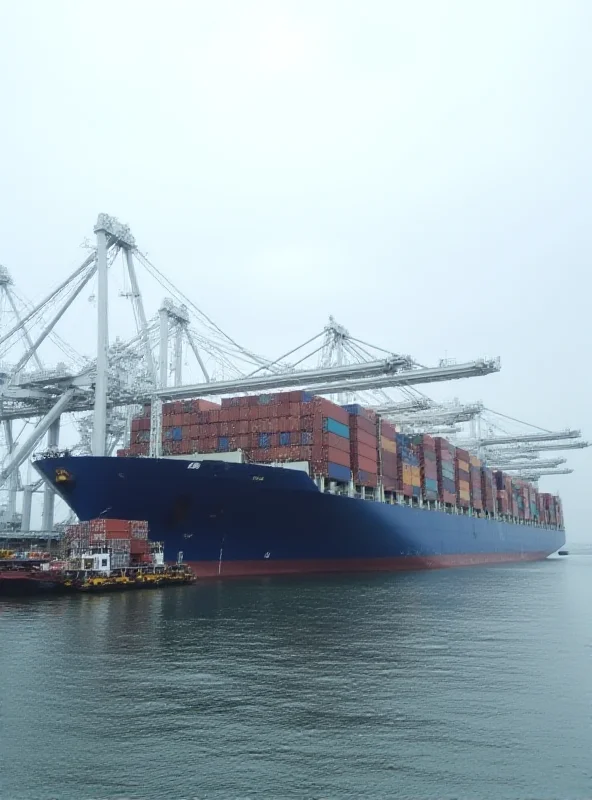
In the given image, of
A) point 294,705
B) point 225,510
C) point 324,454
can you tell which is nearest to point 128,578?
point 225,510

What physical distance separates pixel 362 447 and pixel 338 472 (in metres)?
4.13

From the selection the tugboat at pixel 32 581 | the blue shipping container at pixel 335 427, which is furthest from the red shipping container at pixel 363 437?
the tugboat at pixel 32 581

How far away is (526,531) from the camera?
8694cm

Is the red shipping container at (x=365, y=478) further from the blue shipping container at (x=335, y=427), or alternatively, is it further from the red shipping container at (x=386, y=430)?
the red shipping container at (x=386, y=430)

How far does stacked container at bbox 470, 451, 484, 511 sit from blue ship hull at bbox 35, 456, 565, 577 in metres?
25.8

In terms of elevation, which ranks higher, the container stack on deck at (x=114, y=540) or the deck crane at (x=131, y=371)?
the deck crane at (x=131, y=371)

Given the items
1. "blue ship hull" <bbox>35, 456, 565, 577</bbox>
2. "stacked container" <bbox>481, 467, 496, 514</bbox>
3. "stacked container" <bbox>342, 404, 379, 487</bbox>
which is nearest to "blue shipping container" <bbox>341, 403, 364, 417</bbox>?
"stacked container" <bbox>342, 404, 379, 487</bbox>

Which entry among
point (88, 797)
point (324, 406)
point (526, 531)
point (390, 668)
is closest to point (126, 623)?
point (390, 668)

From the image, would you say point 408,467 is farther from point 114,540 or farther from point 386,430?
point 114,540

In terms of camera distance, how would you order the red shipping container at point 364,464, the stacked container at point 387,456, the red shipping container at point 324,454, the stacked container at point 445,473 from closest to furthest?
the red shipping container at point 324,454 → the red shipping container at point 364,464 → the stacked container at point 387,456 → the stacked container at point 445,473

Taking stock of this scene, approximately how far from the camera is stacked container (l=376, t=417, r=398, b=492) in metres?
48.3

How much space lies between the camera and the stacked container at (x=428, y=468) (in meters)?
55.5

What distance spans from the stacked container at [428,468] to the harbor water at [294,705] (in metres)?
30.2

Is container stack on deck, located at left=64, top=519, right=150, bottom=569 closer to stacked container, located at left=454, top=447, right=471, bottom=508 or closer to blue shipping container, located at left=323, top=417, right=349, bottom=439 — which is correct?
blue shipping container, located at left=323, top=417, right=349, bottom=439
